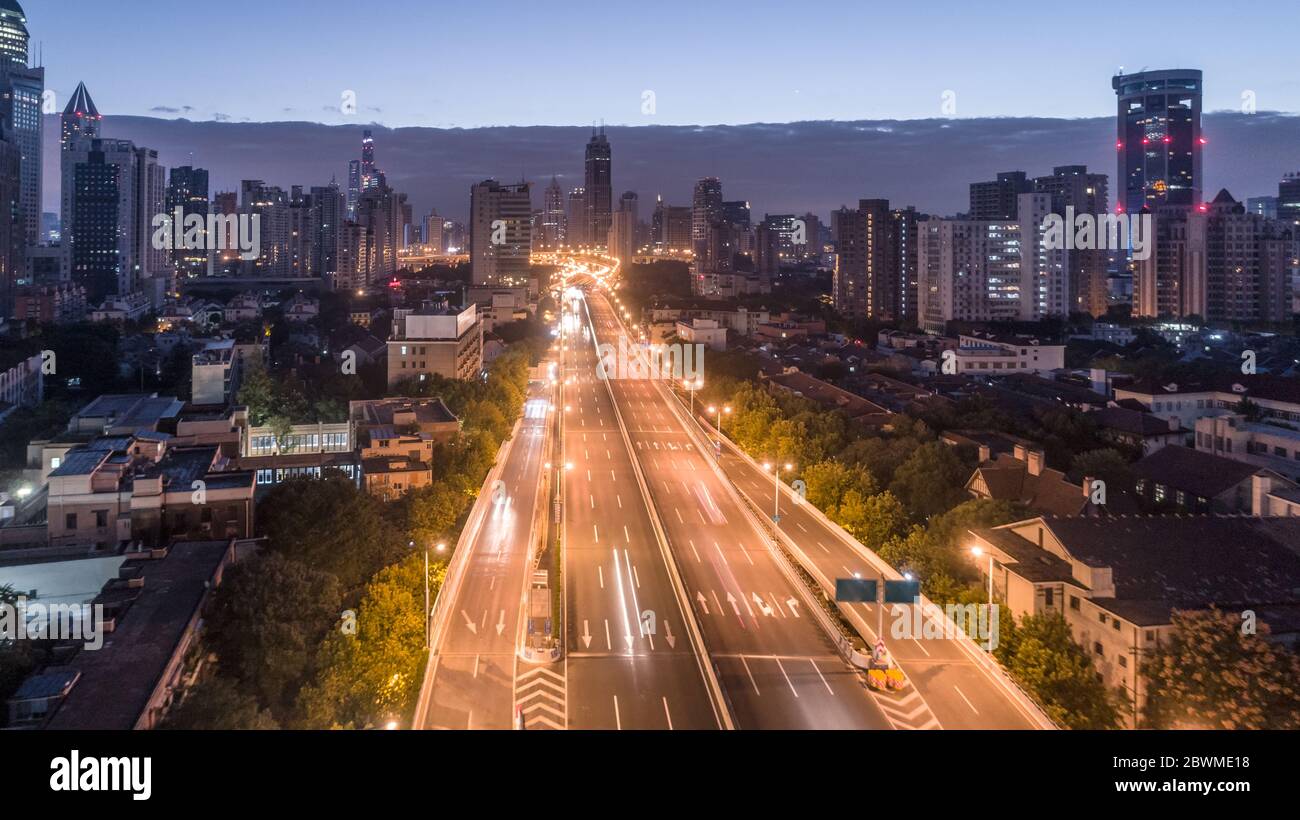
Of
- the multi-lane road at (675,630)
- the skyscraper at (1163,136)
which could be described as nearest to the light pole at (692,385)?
the multi-lane road at (675,630)

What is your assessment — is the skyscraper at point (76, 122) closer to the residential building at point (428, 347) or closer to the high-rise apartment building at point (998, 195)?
the residential building at point (428, 347)

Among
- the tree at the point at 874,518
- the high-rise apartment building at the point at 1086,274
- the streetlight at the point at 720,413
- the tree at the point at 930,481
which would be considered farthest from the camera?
the high-rise apartment building at the point at 1086,274

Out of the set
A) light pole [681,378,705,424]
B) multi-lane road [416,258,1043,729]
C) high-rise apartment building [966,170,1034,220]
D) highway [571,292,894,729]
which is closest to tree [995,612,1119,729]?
multi-lane road [416,258,1043,729]

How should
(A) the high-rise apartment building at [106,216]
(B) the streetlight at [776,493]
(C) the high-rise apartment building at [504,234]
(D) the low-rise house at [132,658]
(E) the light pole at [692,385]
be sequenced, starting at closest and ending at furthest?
(D) the low-rise house at [132,658], (B) the streetlight at [776,493], (E) the light pole at [692,385], (A) the high-rise apartment building at [106,216], (C) the high-rise apartment building at [504,234]

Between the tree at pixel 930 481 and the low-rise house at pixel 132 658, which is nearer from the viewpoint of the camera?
the low-rise house at pixel 132 658

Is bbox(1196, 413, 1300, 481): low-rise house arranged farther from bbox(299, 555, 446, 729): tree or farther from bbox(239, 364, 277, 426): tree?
bbox(239, 364, 277, 426): tree
